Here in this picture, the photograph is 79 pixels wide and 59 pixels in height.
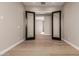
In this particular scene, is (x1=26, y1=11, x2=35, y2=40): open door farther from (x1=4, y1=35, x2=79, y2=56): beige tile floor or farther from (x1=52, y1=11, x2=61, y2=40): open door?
(x1=4, y1=35, x2=79, y2=56): beige tile floor

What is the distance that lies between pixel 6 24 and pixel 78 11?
7.67 feet

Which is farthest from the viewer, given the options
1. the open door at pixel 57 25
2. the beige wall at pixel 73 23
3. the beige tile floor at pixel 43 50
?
the open door at pixel 57 25

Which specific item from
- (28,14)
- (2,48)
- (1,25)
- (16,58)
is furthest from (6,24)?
(28,14)

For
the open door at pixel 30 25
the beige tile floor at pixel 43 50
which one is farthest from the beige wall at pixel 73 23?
the open door at pixel 30 25

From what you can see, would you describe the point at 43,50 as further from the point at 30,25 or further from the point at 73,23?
the point at 30,25

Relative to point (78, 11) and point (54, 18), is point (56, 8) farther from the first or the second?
point (78, 11)

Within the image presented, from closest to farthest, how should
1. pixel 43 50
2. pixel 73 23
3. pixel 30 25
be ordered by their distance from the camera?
pixel 43 50 < pixel 73 23 < pixel 30 25

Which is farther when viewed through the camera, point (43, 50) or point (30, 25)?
point (30, 25)

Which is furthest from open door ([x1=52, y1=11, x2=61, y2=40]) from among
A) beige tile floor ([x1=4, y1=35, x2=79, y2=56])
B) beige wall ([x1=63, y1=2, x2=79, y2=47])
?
beige tile floor ([x1=4, y1=35, x2=79, y2=56])

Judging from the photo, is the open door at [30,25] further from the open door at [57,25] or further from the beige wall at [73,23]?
the beige wall at [73,23]

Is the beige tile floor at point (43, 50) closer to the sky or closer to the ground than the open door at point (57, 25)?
closer to the ground

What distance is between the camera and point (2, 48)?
361 centimetres

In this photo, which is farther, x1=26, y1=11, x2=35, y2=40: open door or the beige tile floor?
x1=26, y1=11, x2=35, y2=40: open door

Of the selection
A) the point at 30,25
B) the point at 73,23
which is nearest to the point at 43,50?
the point at 73,23
